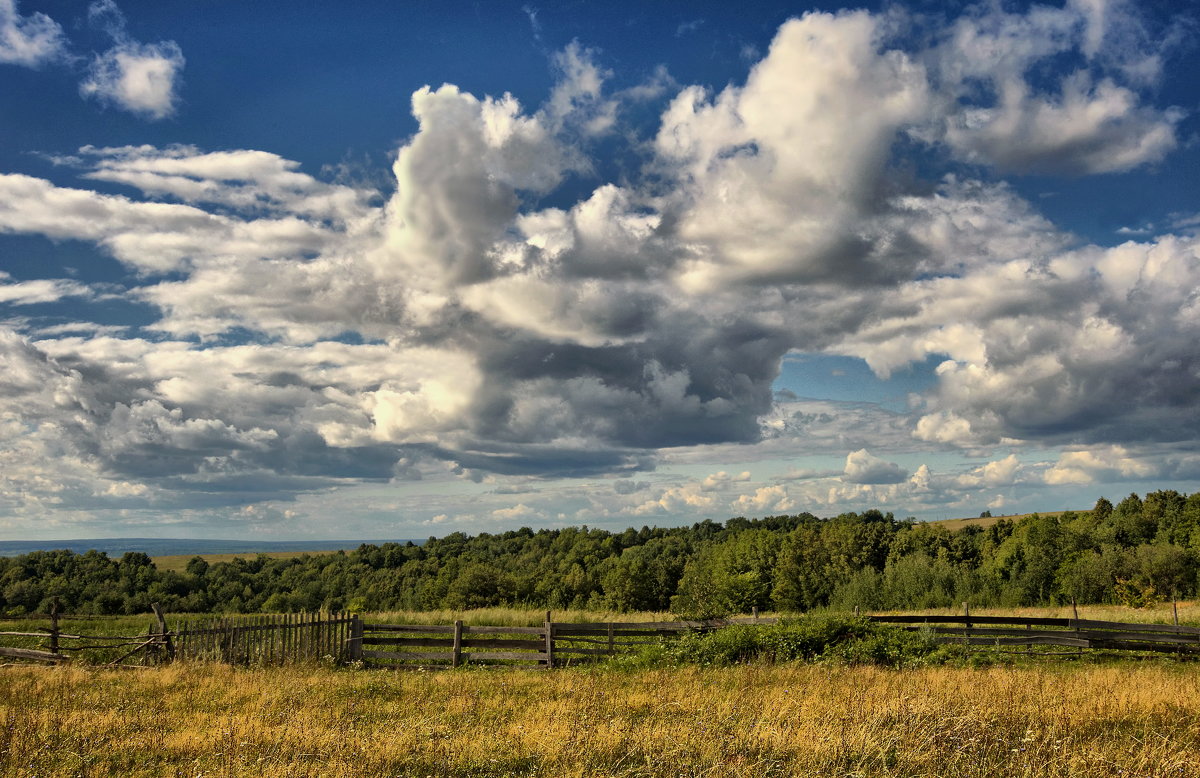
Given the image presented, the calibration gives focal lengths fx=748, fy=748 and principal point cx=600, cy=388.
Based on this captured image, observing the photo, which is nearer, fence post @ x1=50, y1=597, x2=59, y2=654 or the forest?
fence post @ x1=50, y1=597, x2=59, y2=654

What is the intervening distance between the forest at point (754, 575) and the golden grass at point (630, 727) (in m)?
40.2

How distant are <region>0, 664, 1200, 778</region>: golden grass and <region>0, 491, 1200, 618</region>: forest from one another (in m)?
40.2

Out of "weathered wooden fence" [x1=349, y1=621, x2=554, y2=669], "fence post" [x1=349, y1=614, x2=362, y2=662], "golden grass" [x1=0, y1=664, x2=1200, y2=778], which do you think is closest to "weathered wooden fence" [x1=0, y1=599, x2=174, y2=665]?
"golden grass" [x1=0, y1=664, x2=1200, y2=778]

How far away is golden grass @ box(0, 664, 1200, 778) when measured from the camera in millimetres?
8422

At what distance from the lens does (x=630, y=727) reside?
10.2m

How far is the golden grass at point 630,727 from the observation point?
8.42 metres

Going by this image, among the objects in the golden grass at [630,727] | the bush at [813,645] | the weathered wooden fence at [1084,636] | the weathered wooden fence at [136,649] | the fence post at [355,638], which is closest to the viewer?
the golden grass at [630,727]

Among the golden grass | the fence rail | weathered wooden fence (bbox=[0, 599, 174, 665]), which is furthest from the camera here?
the fence rail

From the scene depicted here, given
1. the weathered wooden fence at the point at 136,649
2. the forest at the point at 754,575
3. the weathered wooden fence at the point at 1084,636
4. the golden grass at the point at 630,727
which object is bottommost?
the forest at the point at 754,575

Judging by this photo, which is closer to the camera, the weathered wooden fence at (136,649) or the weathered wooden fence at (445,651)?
the weathered wooden fence at (136,649)

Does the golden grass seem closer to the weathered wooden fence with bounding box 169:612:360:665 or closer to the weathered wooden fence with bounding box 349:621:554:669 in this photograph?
the weathered wooden fence with bounding box 169:612:360:665

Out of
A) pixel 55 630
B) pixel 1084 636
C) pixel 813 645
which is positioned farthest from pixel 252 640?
pixel 1084 636

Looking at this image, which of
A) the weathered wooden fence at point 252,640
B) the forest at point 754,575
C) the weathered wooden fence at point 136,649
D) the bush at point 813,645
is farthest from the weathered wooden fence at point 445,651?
the forest at point 754,575

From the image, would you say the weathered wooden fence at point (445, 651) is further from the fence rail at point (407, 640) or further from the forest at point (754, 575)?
the forest at point (754, 575)
